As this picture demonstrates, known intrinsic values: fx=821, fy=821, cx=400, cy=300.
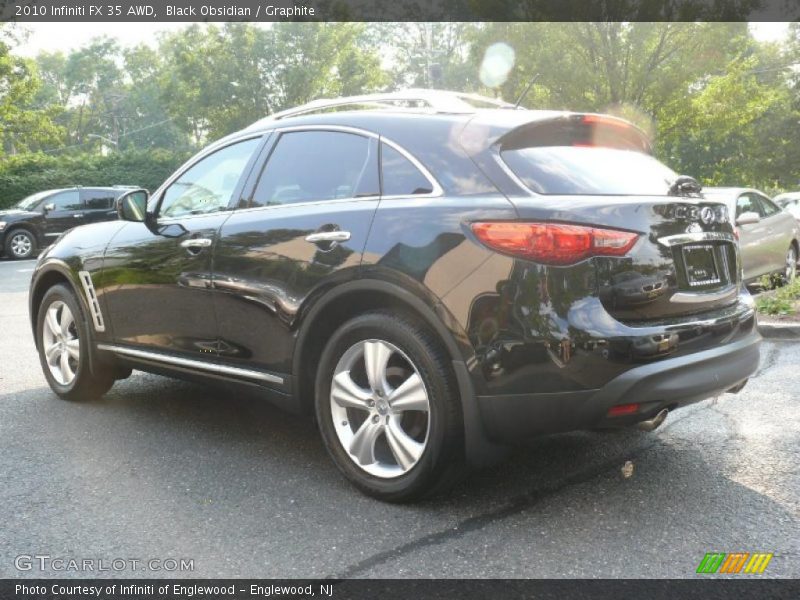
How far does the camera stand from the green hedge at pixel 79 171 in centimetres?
3022

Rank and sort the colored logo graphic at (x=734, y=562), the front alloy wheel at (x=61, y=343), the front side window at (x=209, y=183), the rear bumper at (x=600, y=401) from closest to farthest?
the colored logo graphic at (x=734, y=562) → the rear bumper at (x=600, y=401) → the front side window at (x=209, y=183) → the front alloy wheel at (x=61, y=343)

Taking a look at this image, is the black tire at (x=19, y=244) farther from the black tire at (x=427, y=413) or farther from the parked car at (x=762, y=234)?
the black tire at (x=427, y=413)

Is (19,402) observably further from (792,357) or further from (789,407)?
(792,357)

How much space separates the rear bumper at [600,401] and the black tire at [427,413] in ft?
0.57

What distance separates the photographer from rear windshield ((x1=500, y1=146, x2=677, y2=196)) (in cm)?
334

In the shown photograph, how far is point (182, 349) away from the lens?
4520 millimetres

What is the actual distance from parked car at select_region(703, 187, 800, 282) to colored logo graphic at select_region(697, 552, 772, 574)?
756 cm

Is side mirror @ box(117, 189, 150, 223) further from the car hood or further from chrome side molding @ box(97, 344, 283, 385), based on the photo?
the car hood

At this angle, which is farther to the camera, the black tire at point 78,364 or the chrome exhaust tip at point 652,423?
the black tire at point 78,364

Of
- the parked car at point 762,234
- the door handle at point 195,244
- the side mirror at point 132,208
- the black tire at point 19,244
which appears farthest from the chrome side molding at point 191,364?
the black tire at point 19,244

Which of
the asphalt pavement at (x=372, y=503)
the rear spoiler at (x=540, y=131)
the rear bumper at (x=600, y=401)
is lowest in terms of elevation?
Answer: the asphalt pavement at (x=372, y=503)

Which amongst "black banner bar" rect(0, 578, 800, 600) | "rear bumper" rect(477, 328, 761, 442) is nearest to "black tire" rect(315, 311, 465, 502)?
"rear bumper" rect(477, 328, 761, 442)

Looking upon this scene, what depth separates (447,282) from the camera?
324 centimetres

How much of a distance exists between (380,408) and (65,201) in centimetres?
1995
